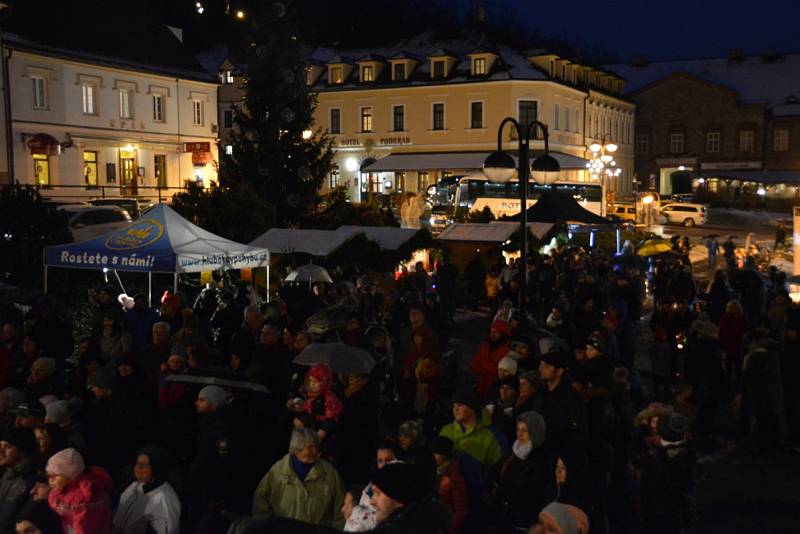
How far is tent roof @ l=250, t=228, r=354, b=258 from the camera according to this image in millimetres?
16062

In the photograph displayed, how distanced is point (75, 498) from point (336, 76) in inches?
1919

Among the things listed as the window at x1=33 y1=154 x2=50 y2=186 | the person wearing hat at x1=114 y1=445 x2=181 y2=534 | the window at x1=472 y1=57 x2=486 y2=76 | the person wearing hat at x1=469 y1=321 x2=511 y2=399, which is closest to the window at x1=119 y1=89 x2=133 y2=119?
the window at x1=33 y1=154 x2=50 y2=186

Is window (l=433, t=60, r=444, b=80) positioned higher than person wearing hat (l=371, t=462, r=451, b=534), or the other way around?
window (l=433, t=60, r=444, b=80)

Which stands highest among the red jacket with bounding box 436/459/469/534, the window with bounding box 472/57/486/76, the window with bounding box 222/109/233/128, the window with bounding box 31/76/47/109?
the window with bounding box 472/57/486/76

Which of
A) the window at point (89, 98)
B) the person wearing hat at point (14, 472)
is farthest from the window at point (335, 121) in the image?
the person wearing hat at point (14, 472)

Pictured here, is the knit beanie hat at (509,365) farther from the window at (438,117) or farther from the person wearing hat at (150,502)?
the window at (438,117)

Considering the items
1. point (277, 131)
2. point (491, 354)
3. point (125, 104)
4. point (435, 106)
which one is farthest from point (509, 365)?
point (435, 106)

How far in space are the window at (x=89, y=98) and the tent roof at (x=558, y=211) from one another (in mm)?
25316

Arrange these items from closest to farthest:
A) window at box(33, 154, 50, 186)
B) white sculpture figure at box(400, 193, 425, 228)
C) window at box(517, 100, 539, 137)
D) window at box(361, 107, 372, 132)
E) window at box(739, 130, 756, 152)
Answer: white sculpture figure at box(400, 193, 425, 228) → window at box(33, 154, 50, 186) → window at box(517, 100, 539, 137) → window at box(361, 107, 372, 132) → window at box(739, 130, 756, 152)

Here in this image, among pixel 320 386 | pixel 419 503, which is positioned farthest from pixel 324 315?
pixel 419 503

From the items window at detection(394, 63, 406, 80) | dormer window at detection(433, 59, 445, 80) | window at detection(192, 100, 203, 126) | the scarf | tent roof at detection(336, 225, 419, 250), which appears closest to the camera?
the scarf

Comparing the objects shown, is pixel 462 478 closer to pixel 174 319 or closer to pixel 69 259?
pixel 174 319

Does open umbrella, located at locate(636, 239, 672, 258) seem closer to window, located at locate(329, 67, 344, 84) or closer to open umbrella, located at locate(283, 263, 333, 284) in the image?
open umbrella, located at locate(283, 263, 333, 284)

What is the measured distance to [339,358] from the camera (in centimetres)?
750
